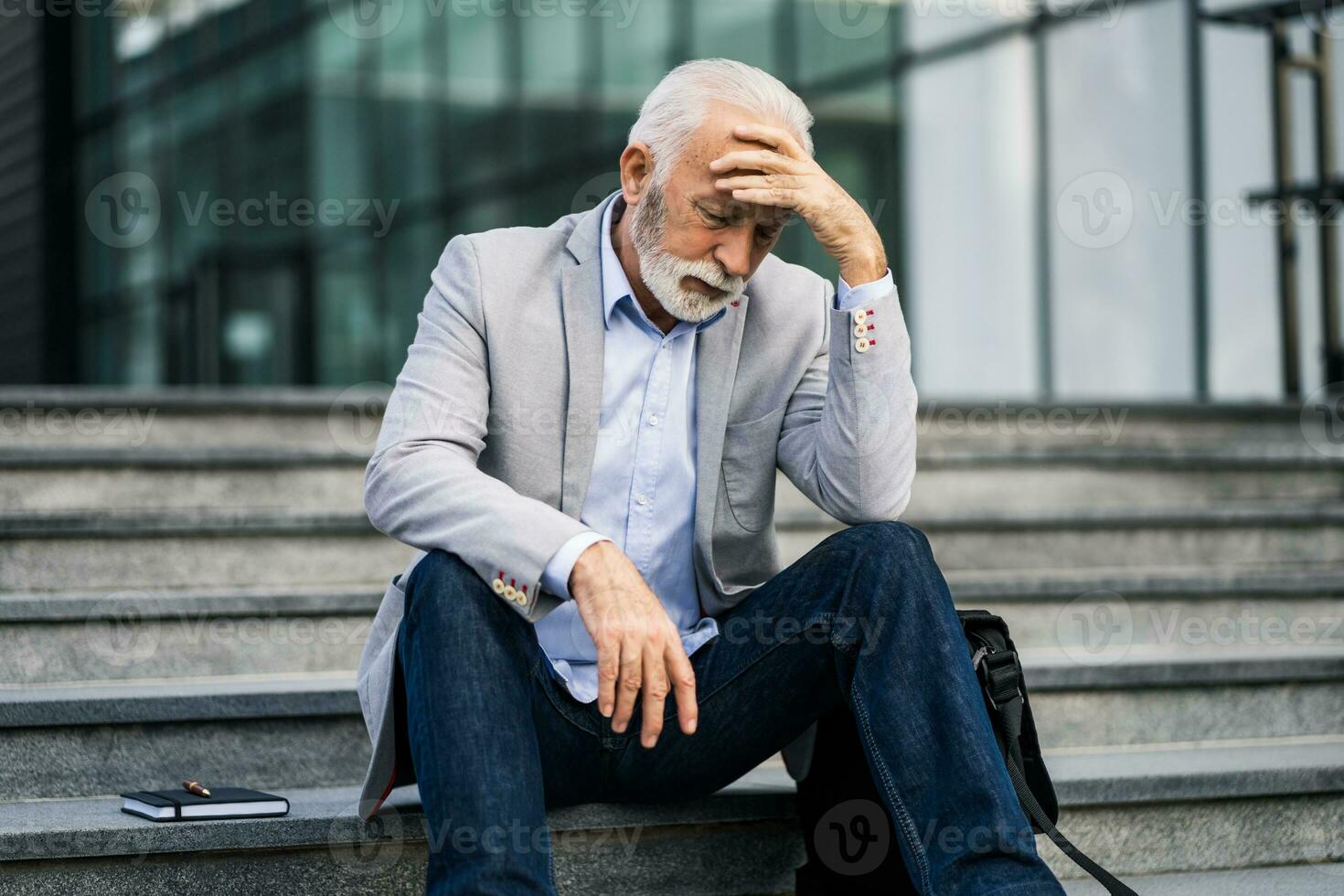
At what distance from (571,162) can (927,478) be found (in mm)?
5086

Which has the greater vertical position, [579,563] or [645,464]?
[645,464]

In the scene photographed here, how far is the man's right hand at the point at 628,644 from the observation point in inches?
68.3

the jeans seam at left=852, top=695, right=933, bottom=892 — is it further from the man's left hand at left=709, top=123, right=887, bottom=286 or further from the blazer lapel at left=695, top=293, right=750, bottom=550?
the man's left hand at left=709, top=123, right=887, bottom=286

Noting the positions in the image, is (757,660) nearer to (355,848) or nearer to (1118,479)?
(355,848)

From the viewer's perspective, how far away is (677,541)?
2096 millimetres

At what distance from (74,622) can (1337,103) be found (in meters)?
5.27

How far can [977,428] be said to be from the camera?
4113 millimetres

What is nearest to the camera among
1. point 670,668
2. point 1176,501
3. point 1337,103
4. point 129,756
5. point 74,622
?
point 670,668

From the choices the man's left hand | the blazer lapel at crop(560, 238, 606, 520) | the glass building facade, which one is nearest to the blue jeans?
the blazer lapel at crop(560, 238, 606, 520)

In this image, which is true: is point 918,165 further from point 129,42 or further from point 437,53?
point 129,42

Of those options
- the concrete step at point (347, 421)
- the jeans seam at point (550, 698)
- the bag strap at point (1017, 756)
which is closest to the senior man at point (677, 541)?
the jeans seam at point (550, 698)

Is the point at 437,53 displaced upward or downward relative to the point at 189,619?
upward

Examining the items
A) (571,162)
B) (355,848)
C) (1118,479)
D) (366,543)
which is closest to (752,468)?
(355,848)

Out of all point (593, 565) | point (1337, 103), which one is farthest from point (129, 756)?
point (1337, 103)
